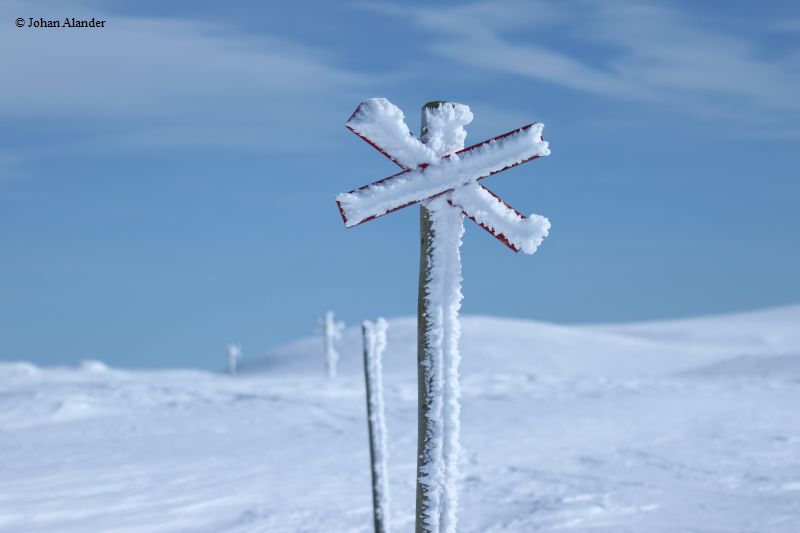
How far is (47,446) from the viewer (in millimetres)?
13391

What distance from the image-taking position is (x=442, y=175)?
4.59 metres

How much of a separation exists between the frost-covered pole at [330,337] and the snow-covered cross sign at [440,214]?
2291 cm

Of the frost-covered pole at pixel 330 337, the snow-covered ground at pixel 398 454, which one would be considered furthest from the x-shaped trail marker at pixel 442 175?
the frost-covered pole at pixel 330 337

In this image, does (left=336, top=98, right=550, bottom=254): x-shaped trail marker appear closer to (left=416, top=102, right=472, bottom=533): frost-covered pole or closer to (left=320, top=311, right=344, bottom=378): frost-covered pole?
(left=416, top=102, right=472, bottom=533): frost-covered pole

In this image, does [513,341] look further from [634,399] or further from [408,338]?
[634,399]

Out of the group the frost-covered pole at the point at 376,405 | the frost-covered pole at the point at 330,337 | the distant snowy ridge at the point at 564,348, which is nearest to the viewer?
the frost-covered pole at the point at 376,405

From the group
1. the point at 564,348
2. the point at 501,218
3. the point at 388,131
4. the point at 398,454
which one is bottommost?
the point at 564,348

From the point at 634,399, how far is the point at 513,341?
19587 mm

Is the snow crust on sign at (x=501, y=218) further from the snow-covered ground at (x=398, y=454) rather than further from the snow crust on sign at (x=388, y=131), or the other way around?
the snow-covered ground at (x=398, y=454)

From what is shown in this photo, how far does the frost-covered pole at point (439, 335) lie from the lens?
15.3ft

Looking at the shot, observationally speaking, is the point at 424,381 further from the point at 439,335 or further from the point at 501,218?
the point at 501,218

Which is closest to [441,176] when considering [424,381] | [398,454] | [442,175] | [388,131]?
[442,175]

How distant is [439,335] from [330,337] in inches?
946

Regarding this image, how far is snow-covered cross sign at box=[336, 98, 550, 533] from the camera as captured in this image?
4.55m
